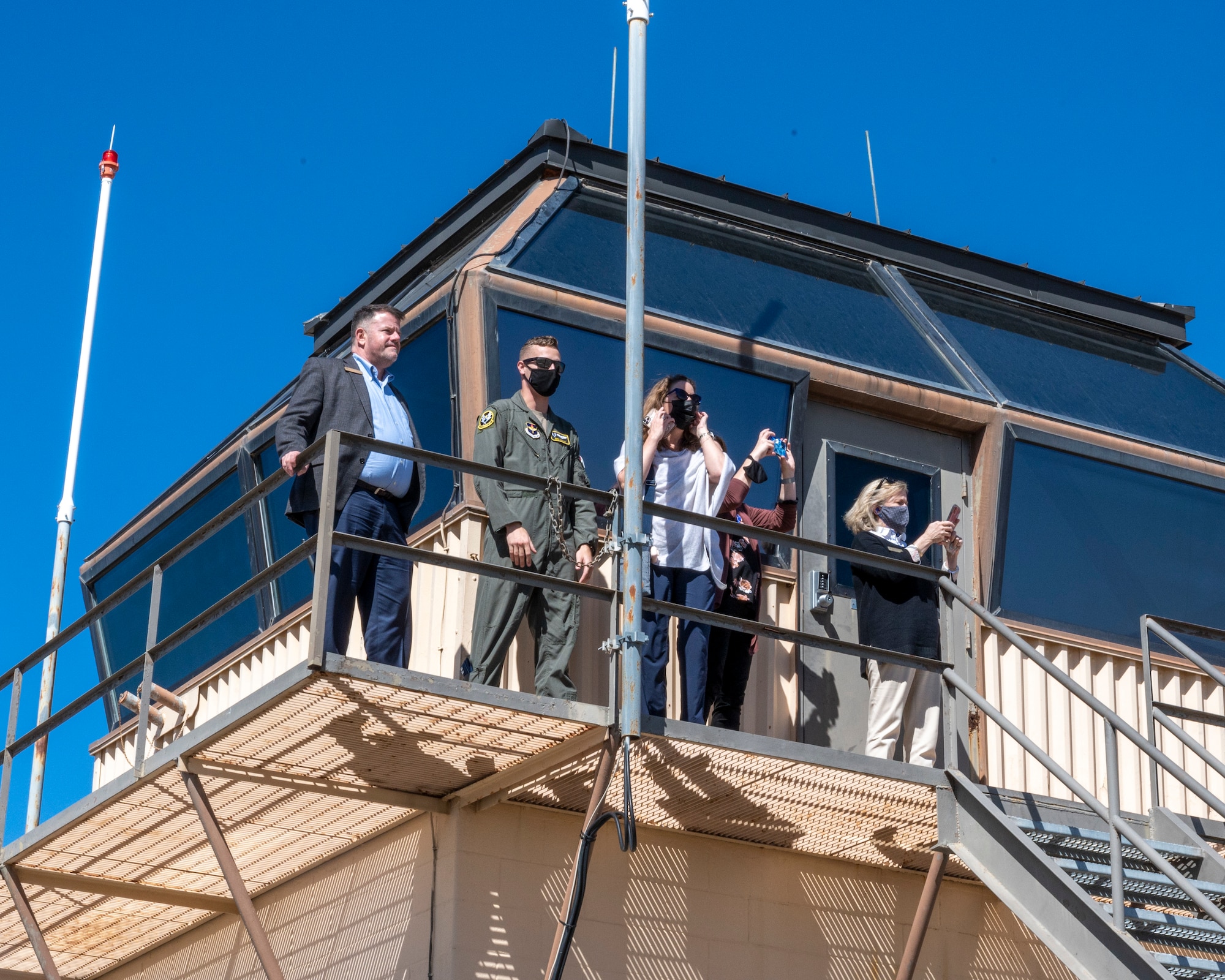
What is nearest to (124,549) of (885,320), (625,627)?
(885,320)

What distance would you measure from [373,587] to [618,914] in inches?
98.4

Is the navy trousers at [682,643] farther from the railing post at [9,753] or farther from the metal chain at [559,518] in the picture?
the railing post at [9,753]

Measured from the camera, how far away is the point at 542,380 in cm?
1005

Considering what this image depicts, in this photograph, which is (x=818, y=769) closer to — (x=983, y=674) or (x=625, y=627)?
(x=625, y=627)

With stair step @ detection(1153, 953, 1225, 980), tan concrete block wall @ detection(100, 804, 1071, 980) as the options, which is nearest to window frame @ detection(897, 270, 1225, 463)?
tan concrete block wall @ detection(100, 804, 1071, 980)

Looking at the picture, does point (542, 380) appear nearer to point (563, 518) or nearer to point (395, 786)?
point (563, 518)

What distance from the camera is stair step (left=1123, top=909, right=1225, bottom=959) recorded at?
975 centimetres

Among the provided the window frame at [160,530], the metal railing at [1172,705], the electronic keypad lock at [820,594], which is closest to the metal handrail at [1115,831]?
the metal railing at [1172,705]

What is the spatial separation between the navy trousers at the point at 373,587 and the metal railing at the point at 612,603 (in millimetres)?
221

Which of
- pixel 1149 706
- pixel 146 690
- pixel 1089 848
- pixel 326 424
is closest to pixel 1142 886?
pixel 1089 848

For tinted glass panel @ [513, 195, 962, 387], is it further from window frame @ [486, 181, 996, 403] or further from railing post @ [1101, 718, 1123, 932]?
railing post @ [1101, 718, 1123, 932]

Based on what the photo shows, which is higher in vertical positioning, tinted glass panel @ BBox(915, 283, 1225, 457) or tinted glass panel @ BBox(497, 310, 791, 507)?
tinted glass panel @ BBox(915, 283, 1225, 457)

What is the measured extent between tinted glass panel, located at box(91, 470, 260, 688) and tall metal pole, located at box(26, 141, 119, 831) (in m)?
0.69

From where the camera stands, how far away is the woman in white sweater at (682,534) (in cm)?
982
